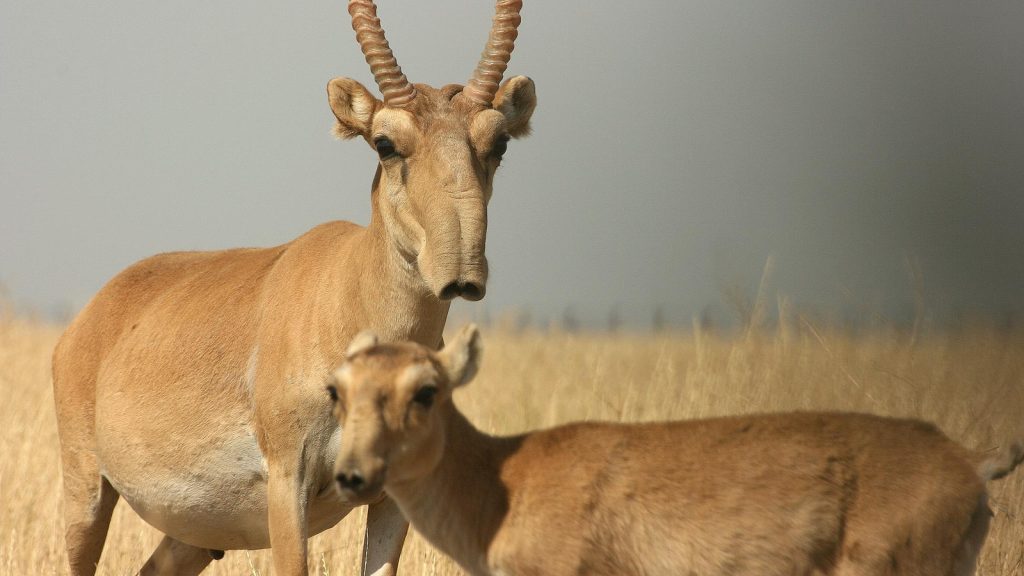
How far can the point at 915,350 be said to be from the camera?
1014 centimetres

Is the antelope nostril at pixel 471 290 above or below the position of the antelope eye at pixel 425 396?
above

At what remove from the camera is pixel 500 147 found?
23.9ft

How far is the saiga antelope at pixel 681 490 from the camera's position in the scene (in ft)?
18.0

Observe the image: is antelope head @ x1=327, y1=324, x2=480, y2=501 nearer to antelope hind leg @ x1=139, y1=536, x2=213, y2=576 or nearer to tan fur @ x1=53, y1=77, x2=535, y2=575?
tan fur @ x1=53, y1=77, x2=535, y2=575

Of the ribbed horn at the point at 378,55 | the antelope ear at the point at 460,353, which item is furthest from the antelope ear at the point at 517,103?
the antelope ear at the point at 460,353

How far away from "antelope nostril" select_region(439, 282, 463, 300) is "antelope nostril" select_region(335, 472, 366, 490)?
5.22 feet

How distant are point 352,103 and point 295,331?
4.39ft

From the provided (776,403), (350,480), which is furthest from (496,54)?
(776,403)

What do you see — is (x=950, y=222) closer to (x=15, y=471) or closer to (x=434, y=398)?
(x=434, y=398)

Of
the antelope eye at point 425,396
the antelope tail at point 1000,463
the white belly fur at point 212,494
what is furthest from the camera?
the white belly fur at point 212,494

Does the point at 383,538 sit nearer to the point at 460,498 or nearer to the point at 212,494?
the point at 212,494

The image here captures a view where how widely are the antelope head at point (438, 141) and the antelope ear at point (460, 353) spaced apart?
759 millimetres

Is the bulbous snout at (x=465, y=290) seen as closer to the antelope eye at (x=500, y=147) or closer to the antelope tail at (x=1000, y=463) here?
the antelope eye at (x=500, y=147)

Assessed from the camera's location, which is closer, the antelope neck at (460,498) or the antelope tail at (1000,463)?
the antelope tail at (1000,463)
